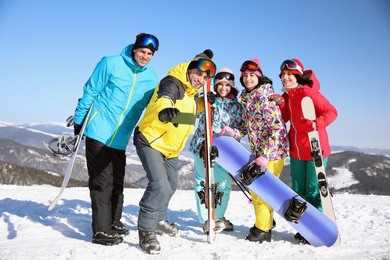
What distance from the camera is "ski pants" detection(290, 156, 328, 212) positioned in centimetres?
355

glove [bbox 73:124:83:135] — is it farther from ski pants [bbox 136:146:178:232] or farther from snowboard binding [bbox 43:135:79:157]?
ski pants [bbox 136:146:178:232]

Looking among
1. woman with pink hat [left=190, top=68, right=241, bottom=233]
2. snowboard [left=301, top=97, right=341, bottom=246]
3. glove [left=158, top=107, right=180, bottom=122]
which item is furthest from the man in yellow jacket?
snowboard [left=301, top=97, right=341, bottom=246]

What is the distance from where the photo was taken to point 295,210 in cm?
323

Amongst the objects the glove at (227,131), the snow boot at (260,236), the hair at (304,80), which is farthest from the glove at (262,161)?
the hair at (304,80)

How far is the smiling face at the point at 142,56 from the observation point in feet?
11.0

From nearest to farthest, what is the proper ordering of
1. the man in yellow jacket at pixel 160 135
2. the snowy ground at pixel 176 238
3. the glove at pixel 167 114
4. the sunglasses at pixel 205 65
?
the glove at pixel 167 114, the snowy ground at pixel 176 238, the man in yellow jacket at pixel 160 135, the sunglasses at pixel 205 65

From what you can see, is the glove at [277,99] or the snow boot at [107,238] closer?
the snow boot at [107,238]

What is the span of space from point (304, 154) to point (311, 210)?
2.28 ft

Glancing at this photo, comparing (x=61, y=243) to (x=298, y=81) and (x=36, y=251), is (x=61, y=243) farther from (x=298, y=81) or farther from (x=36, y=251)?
(x=298, y=81)

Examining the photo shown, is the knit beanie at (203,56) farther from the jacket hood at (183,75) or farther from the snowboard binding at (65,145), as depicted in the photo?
the snowboard binding at (65,145)

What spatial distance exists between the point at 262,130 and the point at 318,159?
768 millimetres

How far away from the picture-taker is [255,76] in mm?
3656

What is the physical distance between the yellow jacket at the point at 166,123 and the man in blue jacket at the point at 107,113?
0.38 m

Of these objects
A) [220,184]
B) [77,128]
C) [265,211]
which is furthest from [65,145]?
[265,211]
